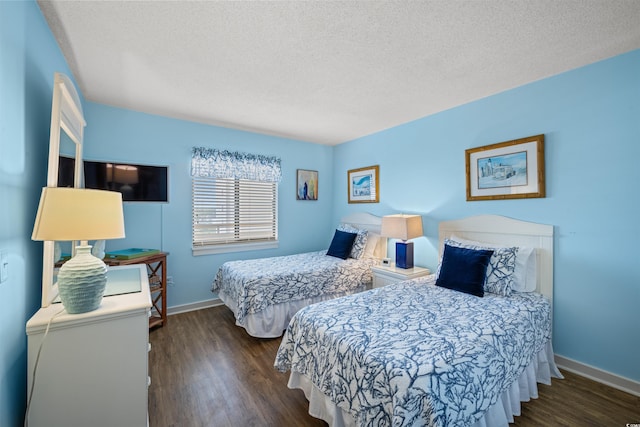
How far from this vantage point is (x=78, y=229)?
127cm

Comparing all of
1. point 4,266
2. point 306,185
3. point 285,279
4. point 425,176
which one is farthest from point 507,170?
point 4,266

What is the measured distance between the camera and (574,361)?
87.5 inches

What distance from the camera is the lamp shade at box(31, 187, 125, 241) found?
1216mm

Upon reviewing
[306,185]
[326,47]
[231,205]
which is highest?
[326,47]

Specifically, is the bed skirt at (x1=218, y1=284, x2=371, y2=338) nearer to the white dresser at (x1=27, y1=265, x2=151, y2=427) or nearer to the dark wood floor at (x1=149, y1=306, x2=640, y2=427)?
the dark wood floor at (x1=149, y1=306, x2=640, y2=427)

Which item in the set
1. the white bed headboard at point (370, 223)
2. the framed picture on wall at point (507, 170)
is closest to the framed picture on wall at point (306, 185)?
the white bed headboard at point (370, 223)

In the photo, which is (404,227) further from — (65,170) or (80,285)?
(65,170)

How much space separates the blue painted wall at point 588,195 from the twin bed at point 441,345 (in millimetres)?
156

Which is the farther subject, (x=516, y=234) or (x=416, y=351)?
(x=516, y=234)

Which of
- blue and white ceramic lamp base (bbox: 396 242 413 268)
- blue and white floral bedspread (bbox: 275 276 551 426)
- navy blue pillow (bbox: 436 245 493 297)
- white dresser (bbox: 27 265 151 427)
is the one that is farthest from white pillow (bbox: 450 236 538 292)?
white dresser (bbox: 27 265 151 427)

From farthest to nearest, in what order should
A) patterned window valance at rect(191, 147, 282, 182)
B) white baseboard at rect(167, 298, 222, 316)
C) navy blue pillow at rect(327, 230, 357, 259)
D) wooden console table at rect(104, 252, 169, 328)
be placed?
navy blue pillow at rect(327, 230, 357, 259), patterned window valance at rect(191, 147, 282, 182), white baseboard at rect(167, 298, 222, 316), wooden console table at rect(104, 252, 169, 328)

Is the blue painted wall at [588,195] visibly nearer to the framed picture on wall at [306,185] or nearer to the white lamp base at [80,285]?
the framed picture on wall at [306,185]

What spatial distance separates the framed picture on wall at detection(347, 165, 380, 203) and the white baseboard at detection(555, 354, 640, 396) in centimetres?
255

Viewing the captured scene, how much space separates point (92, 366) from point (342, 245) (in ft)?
9.51
